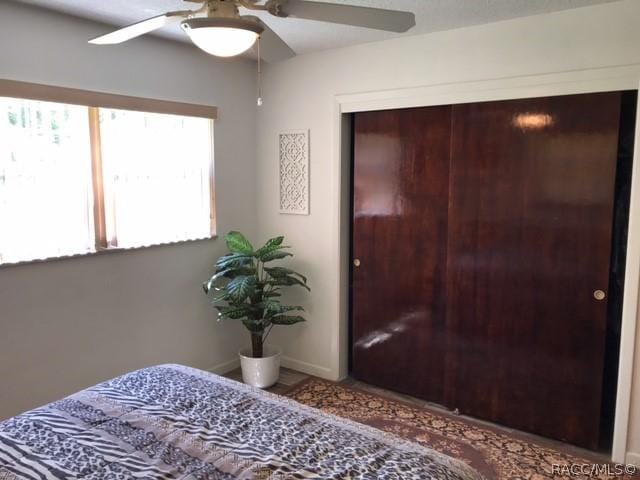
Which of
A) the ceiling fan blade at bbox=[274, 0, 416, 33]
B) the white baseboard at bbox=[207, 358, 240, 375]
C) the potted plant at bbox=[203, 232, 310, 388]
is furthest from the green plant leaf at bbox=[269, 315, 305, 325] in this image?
the ceiling fan blade at bbox=[274, 0, 416, 33]

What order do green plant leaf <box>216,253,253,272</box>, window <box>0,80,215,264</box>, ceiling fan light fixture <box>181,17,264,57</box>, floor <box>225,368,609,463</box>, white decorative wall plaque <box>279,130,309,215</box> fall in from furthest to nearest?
1. white decorative wall plaque <box>279,130,309,215</box>
2. green plant leaf <box>216,253,253,272</box>
3. floor <box>225,368,609,463</box>
4. window <box>0,80,215,264</box>
5. ceiling fan light fixture <box>181,17,264,57</box>

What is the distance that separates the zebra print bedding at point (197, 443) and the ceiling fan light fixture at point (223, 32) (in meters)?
1.24

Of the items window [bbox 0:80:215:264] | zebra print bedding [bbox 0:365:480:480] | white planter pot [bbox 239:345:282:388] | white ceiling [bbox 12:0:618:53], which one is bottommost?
white planter pot [bbox 239:345:282:388]

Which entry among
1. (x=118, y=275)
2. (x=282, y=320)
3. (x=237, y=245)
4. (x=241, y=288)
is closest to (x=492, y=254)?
(x=282, y=320)

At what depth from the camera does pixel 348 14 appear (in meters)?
1.56

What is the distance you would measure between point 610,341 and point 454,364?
2.92ft

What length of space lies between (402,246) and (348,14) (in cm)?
194

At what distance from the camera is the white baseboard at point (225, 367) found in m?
3.72

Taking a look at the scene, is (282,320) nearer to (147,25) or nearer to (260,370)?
(260,370)

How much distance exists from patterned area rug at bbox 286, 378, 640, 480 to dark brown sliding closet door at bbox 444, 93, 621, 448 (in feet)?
0.58

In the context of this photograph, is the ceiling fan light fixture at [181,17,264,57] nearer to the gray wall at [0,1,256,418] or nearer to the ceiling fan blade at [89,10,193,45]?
the ceiling fan blade at [89,10,193,45]

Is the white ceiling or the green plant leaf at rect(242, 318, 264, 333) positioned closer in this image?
the white ceiling

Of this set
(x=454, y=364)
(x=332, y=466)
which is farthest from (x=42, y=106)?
(x=454, y=364)

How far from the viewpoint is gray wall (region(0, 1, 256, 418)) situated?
2568mm
